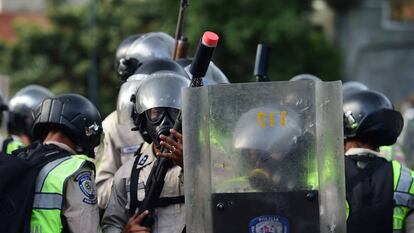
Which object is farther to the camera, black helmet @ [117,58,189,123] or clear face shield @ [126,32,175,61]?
clear face shield @ [126,32,175,61]

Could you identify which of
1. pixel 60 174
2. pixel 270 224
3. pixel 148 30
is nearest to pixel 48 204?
pixel 60 174

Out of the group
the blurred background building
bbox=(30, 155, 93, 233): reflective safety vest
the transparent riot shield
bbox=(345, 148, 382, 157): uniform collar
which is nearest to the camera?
the transparent riot shield

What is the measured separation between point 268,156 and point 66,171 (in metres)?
1.14

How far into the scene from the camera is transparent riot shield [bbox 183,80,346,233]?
3.98 meters

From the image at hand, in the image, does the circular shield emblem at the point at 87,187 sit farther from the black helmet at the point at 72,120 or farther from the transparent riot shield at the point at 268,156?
the transparent riot shield at the point at 268,156

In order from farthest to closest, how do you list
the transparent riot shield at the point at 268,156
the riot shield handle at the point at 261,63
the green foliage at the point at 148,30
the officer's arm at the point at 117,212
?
the green foliage at the point at 148,30
the riot shield handle at the point at 261,63
the officer's arm at the point at 117,212
the transparent riot shield at the point at 268,156

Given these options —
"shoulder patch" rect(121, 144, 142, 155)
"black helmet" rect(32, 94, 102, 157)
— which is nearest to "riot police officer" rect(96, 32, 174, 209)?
"shoulder patch" rect(121, 144, 142, 155)

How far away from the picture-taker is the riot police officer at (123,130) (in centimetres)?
616

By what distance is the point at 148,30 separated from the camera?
29609 millimetres

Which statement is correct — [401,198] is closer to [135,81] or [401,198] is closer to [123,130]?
[135,81]

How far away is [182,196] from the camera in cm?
479

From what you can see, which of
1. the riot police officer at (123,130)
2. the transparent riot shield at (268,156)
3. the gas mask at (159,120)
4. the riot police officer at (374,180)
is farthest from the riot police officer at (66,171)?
the riot police officer at (374,180)

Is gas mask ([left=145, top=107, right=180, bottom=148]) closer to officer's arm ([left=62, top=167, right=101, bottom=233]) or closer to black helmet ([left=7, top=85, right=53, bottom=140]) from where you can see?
officer's arm ([left=62, top=167, right=101, bottom=233])

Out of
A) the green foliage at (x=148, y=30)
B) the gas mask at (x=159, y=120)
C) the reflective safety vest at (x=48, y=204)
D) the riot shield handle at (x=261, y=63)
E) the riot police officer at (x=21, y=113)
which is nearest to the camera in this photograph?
the reflective safety vest at (x=48, y=204)
